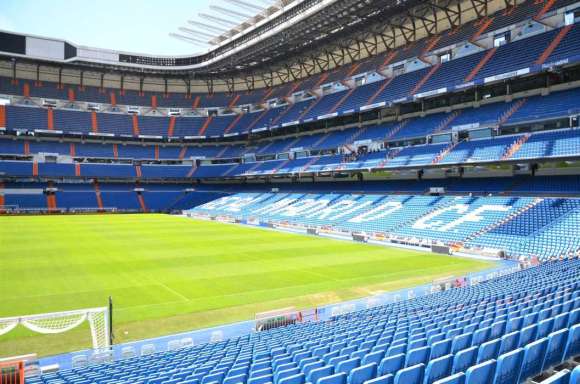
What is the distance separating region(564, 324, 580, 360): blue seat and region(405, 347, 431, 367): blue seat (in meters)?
1.72

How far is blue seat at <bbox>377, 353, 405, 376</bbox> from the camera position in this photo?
4.94m

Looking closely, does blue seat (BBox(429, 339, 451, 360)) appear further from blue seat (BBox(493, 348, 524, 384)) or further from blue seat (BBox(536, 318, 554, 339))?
blue seat (BBox(536, 318, 554, 339))

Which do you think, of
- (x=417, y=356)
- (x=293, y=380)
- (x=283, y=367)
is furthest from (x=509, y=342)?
(x=283, y=367)

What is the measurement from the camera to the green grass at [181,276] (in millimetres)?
14336

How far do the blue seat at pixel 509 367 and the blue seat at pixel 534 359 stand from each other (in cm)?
20

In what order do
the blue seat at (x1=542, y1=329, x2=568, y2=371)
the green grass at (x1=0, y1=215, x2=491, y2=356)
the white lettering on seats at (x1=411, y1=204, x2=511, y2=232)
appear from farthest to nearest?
the white lettering on seats at (x1=411, y1=204, x2=511, y2=232)
the green grass at (x1=0, y1=215, x2=491, y2=356)
the blue seat at (x1=542, y1=329, x2=568, y2=371)

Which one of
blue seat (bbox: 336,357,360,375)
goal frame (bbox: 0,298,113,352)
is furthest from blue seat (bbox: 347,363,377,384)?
goal frame (bbox: 0,298,113,352)

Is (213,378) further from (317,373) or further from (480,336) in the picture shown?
(480,336)

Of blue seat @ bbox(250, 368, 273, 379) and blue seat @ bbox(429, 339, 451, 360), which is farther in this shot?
blue seat @ bbox(250, 368, 273, 379)

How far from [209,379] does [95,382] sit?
7.88 feet

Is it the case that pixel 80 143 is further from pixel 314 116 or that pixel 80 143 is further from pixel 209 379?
pixel 209 379

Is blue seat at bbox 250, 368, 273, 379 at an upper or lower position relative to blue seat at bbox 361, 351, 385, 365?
lower

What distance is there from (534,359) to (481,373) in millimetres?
1391

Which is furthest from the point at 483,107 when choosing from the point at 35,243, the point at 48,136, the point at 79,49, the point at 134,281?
the point at 48,136
